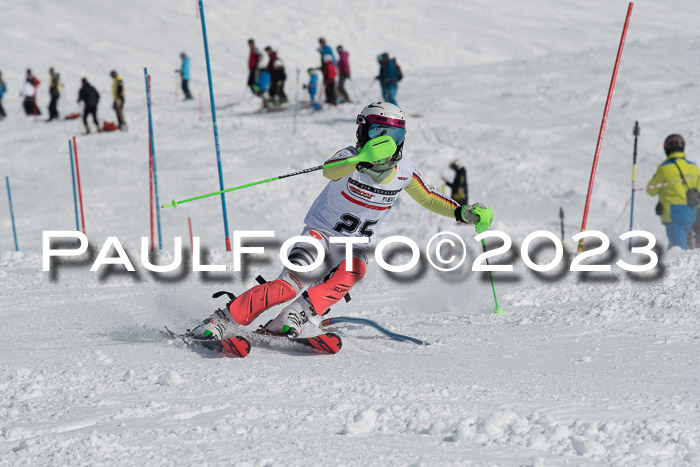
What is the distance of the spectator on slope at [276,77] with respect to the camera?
59.4 ft

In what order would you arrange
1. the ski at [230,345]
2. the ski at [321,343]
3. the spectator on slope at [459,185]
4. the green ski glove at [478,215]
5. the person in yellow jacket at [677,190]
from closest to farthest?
the ski at [230,345]
the ski at [321,343]
the green ski glove at [478,215]
the person in yellow jacket at [677,190]
the spectator on slope at [459,185]

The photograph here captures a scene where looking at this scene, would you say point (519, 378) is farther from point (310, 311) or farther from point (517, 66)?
point (517, 66)

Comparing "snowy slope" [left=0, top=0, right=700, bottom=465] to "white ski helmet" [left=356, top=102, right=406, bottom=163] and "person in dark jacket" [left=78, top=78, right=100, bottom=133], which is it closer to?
"person in dark jacket" [left=78, top=78, right=100, bottom=133]

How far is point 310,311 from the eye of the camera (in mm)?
4586

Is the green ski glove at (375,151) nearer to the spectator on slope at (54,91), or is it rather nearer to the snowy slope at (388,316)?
the snowy slope at (388,316)

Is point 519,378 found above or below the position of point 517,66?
below

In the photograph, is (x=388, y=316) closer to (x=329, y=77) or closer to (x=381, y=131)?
(x=381, y=131)

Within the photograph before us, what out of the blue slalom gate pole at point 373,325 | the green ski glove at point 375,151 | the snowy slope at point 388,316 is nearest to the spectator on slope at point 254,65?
the snowy slope at point 388,316

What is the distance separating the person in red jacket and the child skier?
13240mm

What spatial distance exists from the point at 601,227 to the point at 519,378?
903 centimetres

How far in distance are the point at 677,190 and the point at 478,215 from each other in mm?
4417

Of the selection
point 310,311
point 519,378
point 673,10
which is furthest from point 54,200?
point 673,10

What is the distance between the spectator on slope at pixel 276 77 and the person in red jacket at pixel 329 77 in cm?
104

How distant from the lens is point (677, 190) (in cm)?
841
